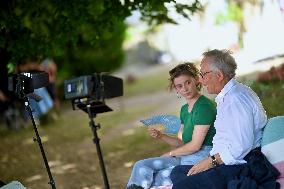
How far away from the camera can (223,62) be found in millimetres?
4059

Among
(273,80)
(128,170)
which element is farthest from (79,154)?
(273,80)

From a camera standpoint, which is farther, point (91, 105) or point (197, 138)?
point (197, 138)

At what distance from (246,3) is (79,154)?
13767 millimetres

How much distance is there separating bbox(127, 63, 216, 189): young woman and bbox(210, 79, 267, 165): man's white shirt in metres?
0.38

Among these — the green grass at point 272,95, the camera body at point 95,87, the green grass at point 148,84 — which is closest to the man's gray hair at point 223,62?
→ the camera body at point 95,87

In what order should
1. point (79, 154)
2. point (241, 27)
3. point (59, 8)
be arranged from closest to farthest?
point (59, 8) < point (79, 154) < point (241, 27)

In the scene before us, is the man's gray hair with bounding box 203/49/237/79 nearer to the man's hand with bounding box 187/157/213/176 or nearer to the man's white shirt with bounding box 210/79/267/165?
the man's white shirt with bounding box 210/79/267/165

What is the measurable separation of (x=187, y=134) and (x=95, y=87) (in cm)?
101

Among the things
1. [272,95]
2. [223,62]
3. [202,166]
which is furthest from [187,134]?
[272,95]

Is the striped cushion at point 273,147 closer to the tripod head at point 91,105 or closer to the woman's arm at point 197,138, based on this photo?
the woman's arm at point 197,138

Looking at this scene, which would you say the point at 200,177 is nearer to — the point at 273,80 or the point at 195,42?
the point at 273,80

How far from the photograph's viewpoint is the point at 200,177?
4031mm

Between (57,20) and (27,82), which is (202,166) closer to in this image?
(27,82)

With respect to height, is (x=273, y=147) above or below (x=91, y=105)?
below
